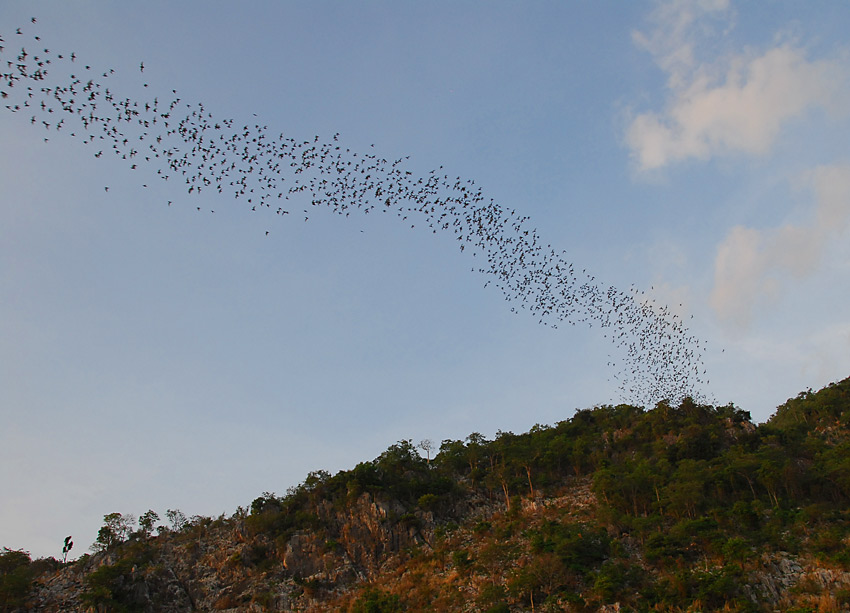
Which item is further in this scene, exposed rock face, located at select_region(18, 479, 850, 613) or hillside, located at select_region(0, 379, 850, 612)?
exposed rock face, located at select_region(18, 479, 850, 613)

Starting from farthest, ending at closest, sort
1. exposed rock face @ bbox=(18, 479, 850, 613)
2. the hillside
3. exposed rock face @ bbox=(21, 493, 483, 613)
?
1. exposed rock face @ bbox=(21, 493, 483, 613)
2. exposed rock face @ bbox=(18, 479, 850, 613)
3. the hillside

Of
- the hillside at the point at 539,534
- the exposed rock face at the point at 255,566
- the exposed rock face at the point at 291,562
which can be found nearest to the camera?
the hillside at the point at 539,534

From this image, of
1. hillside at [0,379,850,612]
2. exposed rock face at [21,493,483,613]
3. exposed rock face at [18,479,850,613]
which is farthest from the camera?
exposed rock face at [21,493,483,613]

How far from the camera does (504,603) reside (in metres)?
41.8

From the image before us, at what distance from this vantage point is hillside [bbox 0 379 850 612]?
135 feet

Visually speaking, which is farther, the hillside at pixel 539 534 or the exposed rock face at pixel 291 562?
the exposed rock face at pixel 291 562

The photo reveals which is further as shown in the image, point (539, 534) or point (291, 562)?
point (291, 562)

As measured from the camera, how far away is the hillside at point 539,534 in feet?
135

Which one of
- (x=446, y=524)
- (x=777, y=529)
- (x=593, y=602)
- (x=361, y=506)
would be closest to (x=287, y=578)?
(x=361, y=506)

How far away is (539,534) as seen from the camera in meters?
49.7

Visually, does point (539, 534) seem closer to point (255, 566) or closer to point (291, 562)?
point (291, 562)

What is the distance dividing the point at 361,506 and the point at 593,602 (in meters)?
29.3

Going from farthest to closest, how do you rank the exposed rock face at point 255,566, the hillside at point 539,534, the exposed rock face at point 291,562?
the exposed rock face at point 255,566
the exposed rock face at point 291,562
the hillside at point 539,534

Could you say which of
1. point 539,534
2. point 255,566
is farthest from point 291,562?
point 539,534
